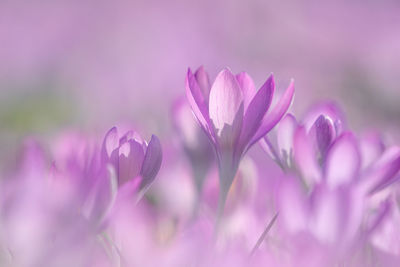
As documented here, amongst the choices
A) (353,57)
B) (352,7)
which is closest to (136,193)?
(353,57)

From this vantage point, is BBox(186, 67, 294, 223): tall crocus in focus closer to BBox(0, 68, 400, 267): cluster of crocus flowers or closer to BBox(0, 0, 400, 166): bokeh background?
BBox(0, 68, 400, 267): cluster of crocus flowers

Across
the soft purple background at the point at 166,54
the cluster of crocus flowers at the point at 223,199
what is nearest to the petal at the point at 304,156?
the cluster of crocus flowers at the point at 223,199

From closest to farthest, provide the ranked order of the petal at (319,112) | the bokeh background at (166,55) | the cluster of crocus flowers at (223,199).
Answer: the cluster of crocus flowers at (223,199), the petal at (319,112), the bokeh background at (166,55)

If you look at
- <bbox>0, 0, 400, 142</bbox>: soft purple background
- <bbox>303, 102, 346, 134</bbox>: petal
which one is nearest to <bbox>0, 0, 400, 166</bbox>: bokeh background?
<bbox>0, 0, 400, 142</bbox>: soft purple background

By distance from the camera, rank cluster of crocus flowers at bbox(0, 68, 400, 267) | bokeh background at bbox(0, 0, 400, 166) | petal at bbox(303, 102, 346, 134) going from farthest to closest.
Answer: bokeh background at bbox(0, 0, 400, 166)
petal at bbox(303, 102, 346, 134)
cluster of crocus flowers at bbox(0, 68, 400, 267)

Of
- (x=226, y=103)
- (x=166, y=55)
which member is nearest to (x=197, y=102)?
(x=226, y=103)

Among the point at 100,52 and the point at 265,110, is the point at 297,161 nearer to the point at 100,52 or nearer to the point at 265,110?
the point at 265,110

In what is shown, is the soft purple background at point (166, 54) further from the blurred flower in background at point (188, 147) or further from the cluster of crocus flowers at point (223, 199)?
the cluster of crocus flowers at point (223, 199)

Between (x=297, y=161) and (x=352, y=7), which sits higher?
(x=352, y=7)

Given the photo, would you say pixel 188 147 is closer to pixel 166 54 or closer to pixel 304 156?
pixel 304 156
